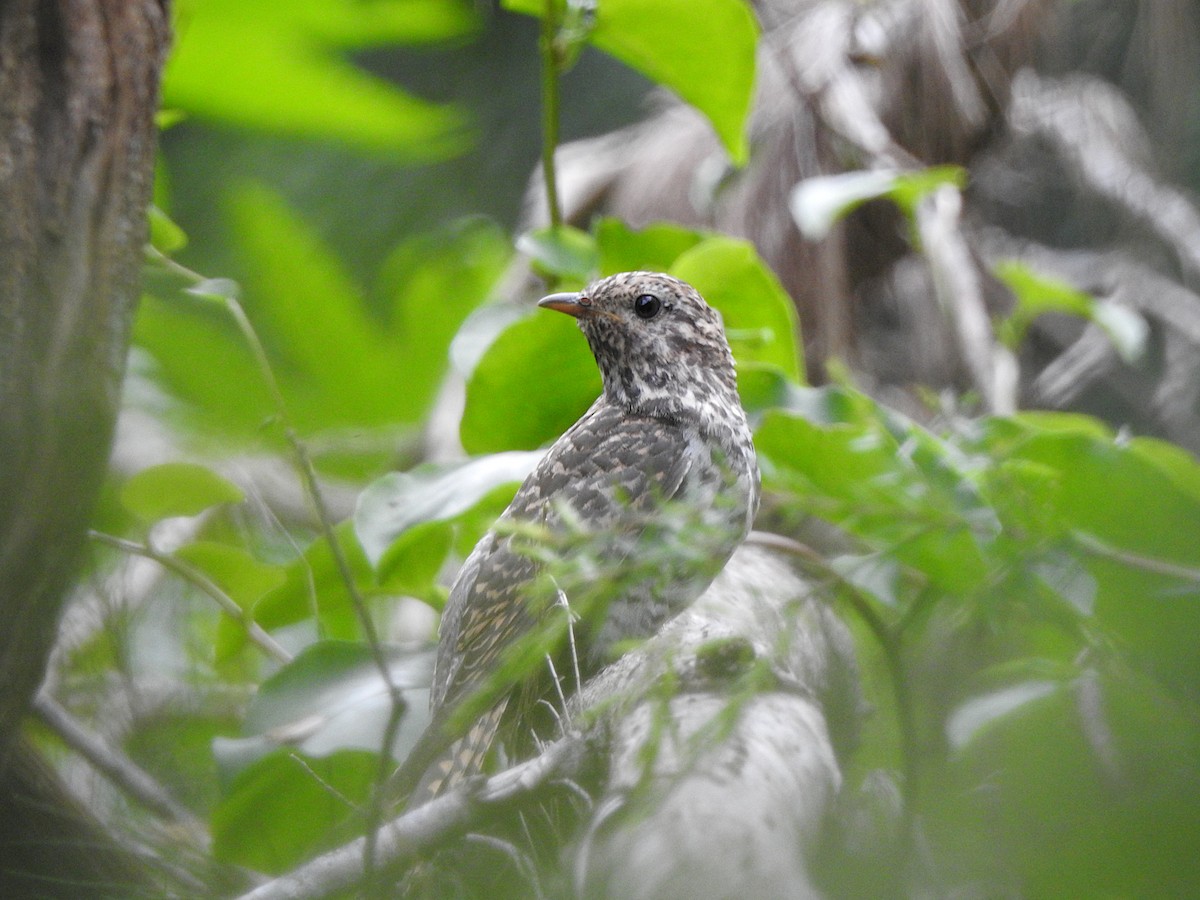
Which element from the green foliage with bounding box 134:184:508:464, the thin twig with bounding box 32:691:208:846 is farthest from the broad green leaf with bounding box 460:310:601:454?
the green foliage with bounding box 134:184:508:464

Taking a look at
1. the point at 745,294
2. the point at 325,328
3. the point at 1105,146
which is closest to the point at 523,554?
the point at 745,294

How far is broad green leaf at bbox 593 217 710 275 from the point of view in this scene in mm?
2107

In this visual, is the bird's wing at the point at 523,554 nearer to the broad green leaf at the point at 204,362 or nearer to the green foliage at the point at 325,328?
the broad green leaf at the point at 204,362

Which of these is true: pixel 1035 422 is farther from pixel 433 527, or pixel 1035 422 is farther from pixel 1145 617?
pixel 433 527

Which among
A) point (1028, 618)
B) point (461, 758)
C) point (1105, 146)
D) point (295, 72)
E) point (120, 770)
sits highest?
point (295, 72)

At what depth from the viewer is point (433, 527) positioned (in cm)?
157

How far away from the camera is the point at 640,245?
7.06ft

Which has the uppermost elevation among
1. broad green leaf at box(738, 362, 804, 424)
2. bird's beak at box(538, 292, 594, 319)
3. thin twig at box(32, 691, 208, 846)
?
bird's beak at box(538, 292, 594, 319)

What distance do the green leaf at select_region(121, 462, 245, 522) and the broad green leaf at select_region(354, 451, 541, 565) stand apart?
312 millimetres

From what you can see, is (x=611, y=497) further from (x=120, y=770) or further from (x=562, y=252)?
(x=120, y=770)

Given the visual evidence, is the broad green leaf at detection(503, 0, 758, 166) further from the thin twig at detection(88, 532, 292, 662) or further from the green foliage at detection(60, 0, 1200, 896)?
the thin twig at detection(88, 532, 292, 662)

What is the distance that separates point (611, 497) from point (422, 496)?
283 mm

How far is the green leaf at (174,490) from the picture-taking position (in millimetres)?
1762

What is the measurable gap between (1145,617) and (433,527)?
0.91 metres
